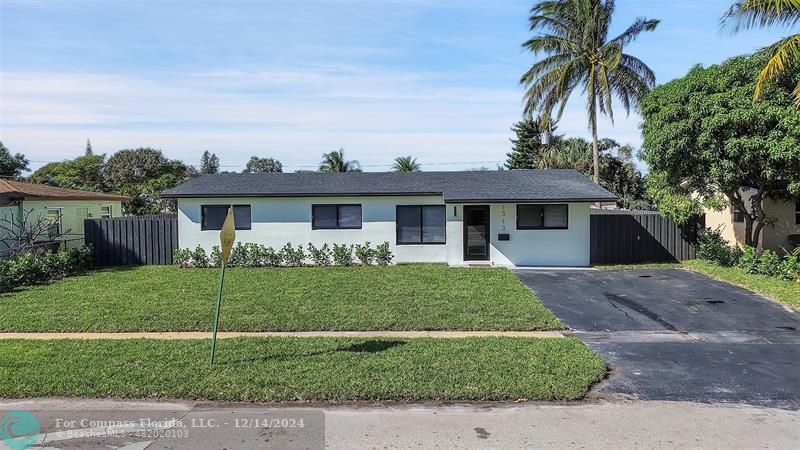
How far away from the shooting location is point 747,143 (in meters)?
13.3

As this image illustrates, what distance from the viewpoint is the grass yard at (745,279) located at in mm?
11656

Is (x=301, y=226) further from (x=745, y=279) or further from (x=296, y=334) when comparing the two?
(x=745, y=279)

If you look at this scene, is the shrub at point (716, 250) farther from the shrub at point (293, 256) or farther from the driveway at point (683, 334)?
the shrub at point (293, 256)

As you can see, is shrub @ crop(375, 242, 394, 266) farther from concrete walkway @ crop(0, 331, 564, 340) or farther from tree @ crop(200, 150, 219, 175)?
tree @ crop(200, 150, 219, 175)

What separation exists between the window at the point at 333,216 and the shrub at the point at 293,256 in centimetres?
99

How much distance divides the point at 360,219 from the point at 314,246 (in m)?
1.72

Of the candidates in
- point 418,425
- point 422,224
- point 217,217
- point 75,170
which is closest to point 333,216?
point 422,224

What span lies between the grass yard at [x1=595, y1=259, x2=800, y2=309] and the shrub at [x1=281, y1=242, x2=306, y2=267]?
30.1 ft

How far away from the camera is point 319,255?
57.6 feet

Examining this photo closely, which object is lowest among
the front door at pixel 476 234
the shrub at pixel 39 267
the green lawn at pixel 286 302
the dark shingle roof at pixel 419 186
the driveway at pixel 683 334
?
the driveway at pixel 683 334

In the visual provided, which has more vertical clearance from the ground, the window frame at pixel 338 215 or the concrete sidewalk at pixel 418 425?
the window frame at pixel 338 215

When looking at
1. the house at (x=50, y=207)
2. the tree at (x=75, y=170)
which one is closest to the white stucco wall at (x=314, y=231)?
the house at (x=50, y=207)

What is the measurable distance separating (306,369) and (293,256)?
10.9 meters

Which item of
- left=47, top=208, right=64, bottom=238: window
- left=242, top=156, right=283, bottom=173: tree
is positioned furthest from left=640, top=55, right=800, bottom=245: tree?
left=242, top=156, right=283, bottom=173: tree
